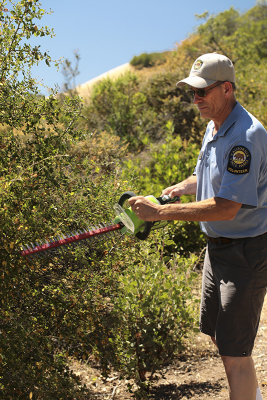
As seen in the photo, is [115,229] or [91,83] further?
[91,83]

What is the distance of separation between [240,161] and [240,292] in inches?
28.1

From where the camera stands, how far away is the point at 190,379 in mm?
4285

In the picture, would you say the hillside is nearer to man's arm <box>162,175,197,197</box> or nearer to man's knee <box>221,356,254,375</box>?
man's arm <box>162,175,197,197</box>

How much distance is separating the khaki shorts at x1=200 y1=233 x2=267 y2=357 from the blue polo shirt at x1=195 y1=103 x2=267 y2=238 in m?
0.08

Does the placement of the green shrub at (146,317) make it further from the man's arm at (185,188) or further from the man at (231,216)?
the man at (231,216)

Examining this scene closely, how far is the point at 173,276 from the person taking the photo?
436 cm

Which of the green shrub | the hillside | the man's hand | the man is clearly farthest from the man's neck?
the hillside

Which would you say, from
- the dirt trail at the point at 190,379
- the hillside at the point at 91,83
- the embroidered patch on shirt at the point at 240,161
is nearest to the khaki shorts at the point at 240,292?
the embroidered patch on shirt at the point at 240,161

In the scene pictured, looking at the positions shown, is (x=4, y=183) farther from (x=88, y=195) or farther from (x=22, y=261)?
(x=88, y=195)

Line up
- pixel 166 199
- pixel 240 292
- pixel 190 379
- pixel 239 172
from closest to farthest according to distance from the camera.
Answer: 1. pixel 239 172
2. pixel 240 292
3. pixel 166 199
4. pixel 190 379

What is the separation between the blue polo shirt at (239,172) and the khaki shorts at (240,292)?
0.08 metres

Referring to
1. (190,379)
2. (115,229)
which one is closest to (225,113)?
(115,229)

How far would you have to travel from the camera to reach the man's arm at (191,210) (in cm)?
257

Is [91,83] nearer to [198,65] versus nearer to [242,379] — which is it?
[198,65]
